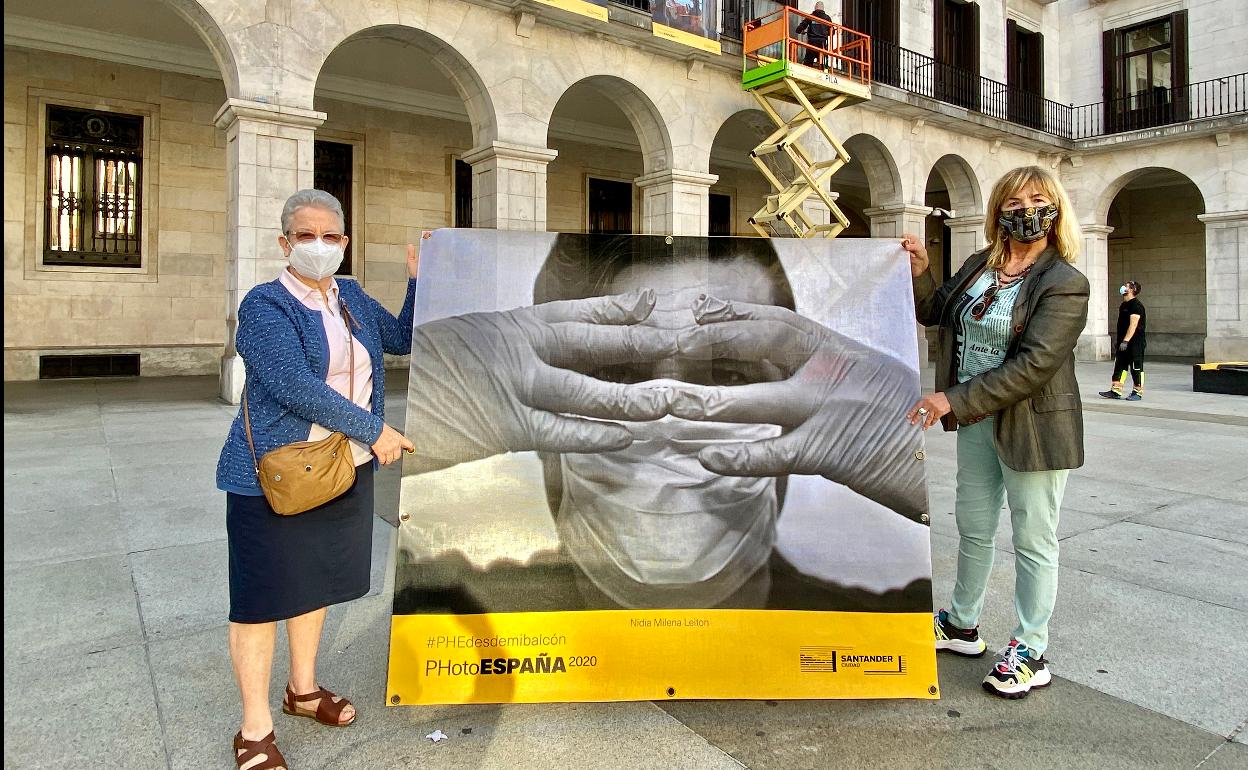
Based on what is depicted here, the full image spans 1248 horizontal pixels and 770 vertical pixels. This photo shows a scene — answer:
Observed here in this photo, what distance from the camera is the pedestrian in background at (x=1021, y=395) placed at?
2859mm

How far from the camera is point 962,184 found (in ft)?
67.8

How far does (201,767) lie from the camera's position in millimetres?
2502

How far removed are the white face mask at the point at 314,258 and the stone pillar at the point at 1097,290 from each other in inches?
963

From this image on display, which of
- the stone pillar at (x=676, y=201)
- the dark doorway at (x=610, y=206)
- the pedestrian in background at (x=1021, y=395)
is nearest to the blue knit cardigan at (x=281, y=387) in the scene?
the pedestrian in background at (x=1021, y=395)

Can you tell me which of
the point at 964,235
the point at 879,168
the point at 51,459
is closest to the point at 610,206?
the point at 879,168

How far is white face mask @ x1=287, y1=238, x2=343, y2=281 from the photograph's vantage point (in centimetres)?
257

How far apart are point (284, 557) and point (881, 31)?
67.8 ft

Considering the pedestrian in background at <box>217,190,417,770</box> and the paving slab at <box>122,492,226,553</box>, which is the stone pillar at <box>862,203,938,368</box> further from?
the pedestrian in background at <box>217,190,417,770</box>

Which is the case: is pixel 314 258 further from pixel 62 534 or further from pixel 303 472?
pixel 62 534

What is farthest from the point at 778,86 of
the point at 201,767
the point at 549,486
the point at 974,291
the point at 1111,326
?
the point at 1111,326

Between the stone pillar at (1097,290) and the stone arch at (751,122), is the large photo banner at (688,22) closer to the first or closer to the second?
the stone arch at (751,122)

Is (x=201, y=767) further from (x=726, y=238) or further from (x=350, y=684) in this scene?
(x=726, y=238)

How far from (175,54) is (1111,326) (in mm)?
28867

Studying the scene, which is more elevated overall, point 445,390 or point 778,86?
point 778,86
